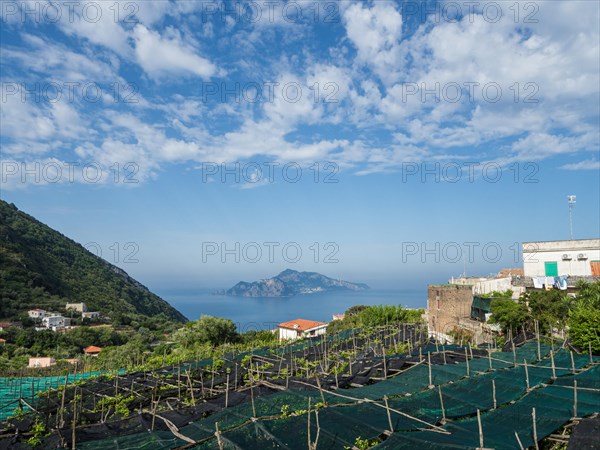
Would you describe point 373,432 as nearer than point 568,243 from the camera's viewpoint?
Yes

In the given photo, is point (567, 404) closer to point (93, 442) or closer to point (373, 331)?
point (93, 442)

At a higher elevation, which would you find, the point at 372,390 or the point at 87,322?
the point at 372,390

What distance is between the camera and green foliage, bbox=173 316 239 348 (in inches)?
854

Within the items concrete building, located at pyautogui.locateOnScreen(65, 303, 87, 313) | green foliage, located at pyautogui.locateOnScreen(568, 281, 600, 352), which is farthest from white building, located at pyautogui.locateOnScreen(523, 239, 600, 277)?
concrete building, located at pyautogui.locateOnScreen(65, 303, 87, 313)

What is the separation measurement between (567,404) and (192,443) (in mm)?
5479

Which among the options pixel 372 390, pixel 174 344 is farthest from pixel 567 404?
pixel 174 344

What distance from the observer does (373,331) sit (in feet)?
61.6

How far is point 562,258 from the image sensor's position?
20.7 metres

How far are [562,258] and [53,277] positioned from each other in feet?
142

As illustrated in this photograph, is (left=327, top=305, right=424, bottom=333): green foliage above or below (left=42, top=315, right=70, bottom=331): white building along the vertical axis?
above

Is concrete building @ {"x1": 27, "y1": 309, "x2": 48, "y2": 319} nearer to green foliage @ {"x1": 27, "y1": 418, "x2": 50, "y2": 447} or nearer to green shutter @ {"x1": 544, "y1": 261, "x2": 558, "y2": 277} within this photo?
green foliage @ {"x1": 27, "y1": 418, "x2": 50, "y2": 447}

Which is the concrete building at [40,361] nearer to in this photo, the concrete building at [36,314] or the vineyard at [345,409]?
the vineyard at [345,409]

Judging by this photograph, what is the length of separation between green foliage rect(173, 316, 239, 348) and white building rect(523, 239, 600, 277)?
15778mm

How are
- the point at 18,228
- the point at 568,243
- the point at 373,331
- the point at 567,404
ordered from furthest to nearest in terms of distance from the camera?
the point at 18,228 < the point at 568,243 < the point at 373,331 < the point at 567,404
